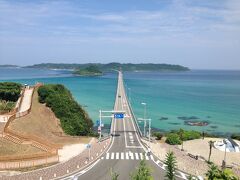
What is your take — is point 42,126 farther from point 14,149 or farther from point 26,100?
point 14,149

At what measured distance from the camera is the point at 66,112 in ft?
256

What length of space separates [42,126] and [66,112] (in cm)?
1202

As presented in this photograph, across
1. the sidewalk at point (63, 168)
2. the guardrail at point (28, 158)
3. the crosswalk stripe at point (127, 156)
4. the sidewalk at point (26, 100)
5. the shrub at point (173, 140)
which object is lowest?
the shrub at point (173, 140)

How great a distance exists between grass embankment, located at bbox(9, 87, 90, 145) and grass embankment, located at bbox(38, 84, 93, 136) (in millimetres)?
1263

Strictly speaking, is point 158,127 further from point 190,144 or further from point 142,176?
point 142,176

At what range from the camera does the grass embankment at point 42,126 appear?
196 ft

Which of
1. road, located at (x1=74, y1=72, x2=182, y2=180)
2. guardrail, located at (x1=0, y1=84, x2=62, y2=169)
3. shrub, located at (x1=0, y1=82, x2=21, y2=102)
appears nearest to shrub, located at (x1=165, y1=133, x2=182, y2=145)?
road, located at (x1=74, y1=72, x2=182, y2=180)

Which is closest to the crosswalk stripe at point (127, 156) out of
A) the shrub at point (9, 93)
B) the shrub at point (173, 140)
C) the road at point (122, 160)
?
the road at point (122, 160)

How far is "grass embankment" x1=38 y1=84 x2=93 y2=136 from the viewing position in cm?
7533

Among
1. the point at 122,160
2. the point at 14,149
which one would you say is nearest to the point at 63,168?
the point at 14,149

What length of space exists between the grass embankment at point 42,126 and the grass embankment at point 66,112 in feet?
4.14

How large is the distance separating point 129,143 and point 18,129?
62.1ft

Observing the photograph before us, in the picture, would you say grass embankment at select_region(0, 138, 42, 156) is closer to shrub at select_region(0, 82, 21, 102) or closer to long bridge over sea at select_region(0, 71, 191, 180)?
long bridge over sea at select_region(0, 71, 191, 180)

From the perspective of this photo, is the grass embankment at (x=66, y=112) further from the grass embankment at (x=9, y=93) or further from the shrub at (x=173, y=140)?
the shrub at (x=173, y=140)
